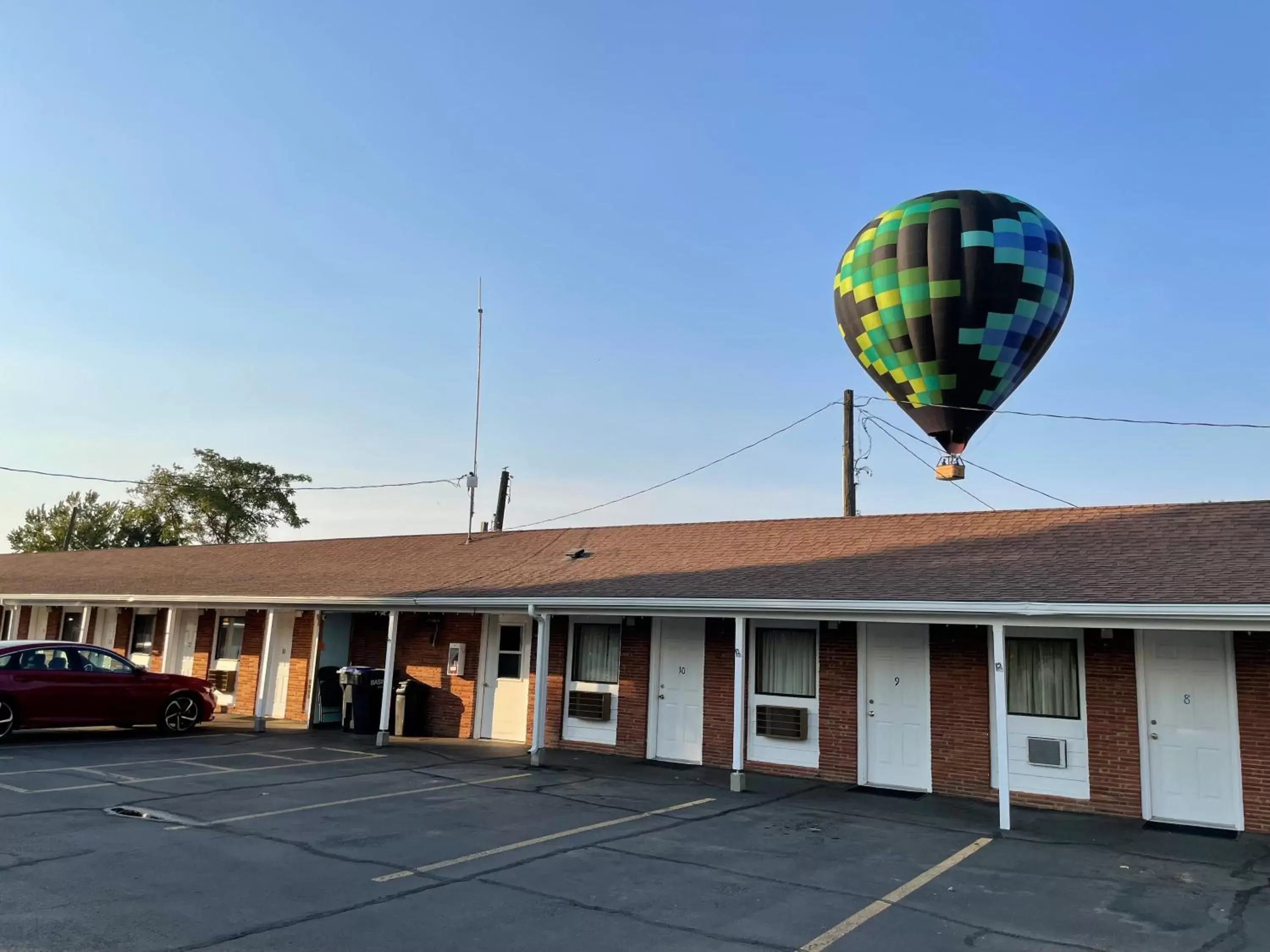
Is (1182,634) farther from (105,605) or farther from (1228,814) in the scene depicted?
(105,605)

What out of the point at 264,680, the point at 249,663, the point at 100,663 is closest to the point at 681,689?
the point at 264,680

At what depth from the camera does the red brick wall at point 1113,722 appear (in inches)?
401

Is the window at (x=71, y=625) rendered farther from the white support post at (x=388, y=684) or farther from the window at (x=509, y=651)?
the window at (x=509, y=651)

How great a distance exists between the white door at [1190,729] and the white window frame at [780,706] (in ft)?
12.9

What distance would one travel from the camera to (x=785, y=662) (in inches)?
509

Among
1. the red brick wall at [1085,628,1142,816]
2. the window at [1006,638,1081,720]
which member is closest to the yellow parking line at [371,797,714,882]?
the window at [1006,638,1081,720]

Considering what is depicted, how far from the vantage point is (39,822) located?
804 centimetres

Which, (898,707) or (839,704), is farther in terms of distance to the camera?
(839,704)

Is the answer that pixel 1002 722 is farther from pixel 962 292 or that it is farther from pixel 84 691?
pixel 84 691

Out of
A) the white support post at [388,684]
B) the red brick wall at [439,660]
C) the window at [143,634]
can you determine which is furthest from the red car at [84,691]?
the window at [143,634]

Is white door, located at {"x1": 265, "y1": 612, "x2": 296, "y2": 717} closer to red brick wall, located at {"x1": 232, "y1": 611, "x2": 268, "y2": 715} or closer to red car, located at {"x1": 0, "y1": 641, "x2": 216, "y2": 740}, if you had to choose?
red brick wall, located at {"x1": 232, "y1": 611, "x2": 268, "y2": 715}

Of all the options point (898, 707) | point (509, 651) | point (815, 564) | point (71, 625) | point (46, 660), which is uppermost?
point (815, 564)

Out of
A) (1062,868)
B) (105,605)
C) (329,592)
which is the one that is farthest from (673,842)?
(105,605)

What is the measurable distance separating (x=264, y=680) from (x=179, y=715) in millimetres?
1506
